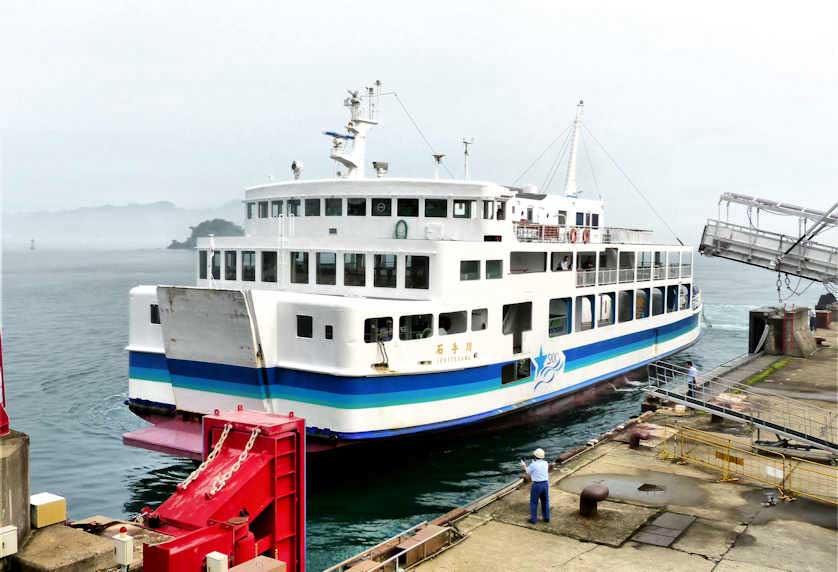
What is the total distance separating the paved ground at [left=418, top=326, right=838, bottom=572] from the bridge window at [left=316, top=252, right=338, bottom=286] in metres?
8.39

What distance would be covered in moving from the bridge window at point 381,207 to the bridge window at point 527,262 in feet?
14.3

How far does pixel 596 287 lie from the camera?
90.8ft

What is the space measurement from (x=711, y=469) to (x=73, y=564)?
42.9 feet

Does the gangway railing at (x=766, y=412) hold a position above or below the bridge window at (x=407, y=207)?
below

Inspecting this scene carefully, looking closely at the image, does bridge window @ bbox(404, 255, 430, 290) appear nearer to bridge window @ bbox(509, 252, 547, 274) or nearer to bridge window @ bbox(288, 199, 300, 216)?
bridge window @ bbox(509, 252, 547, 274)

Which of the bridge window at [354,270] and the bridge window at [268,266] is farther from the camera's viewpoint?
the bridge window at [268,266]

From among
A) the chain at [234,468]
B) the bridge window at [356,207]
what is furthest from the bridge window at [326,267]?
the chain at [234,468]

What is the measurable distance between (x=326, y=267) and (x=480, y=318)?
4.54 m

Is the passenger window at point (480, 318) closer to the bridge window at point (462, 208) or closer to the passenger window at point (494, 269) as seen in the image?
the passenger window at point (494, 269)

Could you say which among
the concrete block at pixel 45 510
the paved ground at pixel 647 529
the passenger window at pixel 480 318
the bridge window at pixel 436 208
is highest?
the bridge window at pixel 436 208

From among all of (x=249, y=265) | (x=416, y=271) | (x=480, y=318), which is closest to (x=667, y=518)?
(x=480, y=318)

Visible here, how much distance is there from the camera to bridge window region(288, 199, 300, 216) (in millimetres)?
24016

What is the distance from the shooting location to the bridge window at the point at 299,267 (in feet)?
71.6

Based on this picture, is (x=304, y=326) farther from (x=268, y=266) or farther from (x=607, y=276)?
(x=607, y=276)
